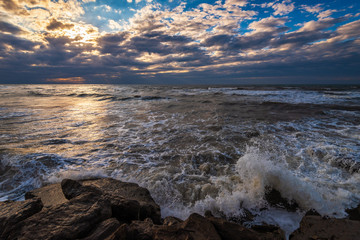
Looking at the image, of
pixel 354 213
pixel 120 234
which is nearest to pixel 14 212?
pixel 120 234

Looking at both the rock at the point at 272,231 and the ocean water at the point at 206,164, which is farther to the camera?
the ocean water at the point at 206,164

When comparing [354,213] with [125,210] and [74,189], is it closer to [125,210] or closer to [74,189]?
[125,210]

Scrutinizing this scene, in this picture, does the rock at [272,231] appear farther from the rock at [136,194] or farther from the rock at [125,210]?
the rock at [125,210]

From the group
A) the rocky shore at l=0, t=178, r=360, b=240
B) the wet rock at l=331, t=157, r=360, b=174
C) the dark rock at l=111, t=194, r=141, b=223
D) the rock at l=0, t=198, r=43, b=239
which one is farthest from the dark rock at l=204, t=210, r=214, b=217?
the wet rock at l=331, t=157, r=360, b=174

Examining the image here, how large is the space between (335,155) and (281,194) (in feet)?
10.1

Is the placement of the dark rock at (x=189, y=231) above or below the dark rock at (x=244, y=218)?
above

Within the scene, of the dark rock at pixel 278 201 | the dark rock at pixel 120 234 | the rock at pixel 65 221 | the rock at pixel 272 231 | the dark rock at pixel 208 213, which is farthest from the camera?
the dark rock at pixel 278 201

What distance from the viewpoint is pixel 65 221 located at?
2.20 m

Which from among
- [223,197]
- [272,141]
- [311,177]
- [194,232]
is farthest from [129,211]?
[272,141]

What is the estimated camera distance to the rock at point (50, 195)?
307 cm

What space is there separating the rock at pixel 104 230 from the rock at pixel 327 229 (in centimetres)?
231

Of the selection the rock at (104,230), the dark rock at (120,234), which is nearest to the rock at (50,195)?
the rock at (104,230)

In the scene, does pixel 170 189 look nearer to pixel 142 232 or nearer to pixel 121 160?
pixel 142 232

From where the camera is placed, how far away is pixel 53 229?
2080 mm
